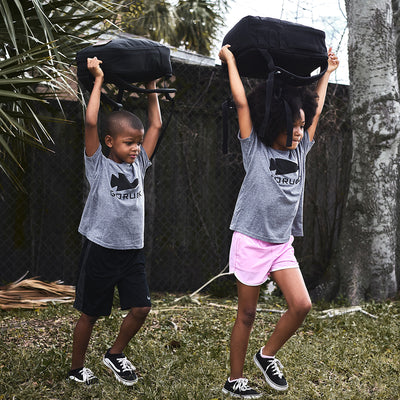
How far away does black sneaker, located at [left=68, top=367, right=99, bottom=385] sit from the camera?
121 inches

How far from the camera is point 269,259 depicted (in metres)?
2.88

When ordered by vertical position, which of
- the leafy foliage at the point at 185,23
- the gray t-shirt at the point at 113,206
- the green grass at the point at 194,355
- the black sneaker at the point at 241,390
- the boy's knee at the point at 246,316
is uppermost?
the leafy foliage at the point at 185,23

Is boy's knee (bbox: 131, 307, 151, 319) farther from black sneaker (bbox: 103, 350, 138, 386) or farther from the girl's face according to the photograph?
the girl's face

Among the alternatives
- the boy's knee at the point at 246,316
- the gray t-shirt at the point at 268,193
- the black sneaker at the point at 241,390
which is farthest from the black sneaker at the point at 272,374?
the gray t-shirt at the point at 268,193

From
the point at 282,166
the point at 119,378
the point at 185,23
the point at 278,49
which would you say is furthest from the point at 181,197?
the point at 185,23

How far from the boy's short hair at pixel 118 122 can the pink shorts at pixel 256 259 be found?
825 millimetres

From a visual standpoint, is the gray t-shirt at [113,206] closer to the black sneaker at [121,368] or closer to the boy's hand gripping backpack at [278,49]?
the black sneaker at [121,368]

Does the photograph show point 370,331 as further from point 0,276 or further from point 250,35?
point 0,276

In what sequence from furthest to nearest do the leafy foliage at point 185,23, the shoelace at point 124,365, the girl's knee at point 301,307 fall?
the leafy foliage at point 185,23 → the shoelace at point 124,365 → the girl's knee at point 301,307

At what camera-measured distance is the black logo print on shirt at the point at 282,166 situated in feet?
9.48

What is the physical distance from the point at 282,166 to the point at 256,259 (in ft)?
1.61

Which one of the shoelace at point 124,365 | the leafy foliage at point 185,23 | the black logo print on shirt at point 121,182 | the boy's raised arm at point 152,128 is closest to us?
the black logo print on shirt at point 121,182

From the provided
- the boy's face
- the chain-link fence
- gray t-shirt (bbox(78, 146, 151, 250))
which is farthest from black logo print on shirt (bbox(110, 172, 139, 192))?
the chain-link fence

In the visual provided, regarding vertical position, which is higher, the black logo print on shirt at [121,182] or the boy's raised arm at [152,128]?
the boy's raised arm at [152,128]
